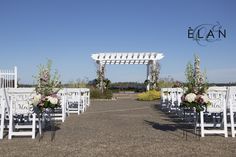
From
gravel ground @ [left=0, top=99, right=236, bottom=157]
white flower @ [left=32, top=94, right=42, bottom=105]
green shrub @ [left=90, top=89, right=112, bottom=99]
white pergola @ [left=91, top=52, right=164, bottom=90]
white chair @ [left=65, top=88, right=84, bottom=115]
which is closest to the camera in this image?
gravel ground @ [left=0, top=99, right=236, bottom=157]

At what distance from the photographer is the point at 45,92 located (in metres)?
7.29

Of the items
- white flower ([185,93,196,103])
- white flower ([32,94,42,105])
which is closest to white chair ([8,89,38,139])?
white flower ([32,94,42,105])

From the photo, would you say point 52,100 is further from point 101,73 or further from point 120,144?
point 101,73

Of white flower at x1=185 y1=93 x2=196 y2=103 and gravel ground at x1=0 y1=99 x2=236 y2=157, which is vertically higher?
white flower at x1=185 y1=93 x2=196 y2=103

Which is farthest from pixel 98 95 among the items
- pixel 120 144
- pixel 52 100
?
pixel 120 144

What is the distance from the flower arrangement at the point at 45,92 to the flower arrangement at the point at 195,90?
245 cm

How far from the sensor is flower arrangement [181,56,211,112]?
7.16 meters

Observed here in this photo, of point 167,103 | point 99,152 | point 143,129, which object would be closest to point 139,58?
point 167,103

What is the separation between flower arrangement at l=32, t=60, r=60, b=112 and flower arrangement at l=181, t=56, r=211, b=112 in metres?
2.45

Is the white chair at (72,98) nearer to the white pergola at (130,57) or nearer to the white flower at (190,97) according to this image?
the white flower at (190,97)

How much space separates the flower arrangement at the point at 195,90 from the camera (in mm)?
7160

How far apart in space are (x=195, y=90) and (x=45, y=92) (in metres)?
2.83

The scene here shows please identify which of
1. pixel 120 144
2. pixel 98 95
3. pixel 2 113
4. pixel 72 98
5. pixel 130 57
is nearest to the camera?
pixel 120 144

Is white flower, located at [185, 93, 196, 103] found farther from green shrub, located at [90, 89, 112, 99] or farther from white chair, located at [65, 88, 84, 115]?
green shrub, located at [90, 89, 112, 99]
